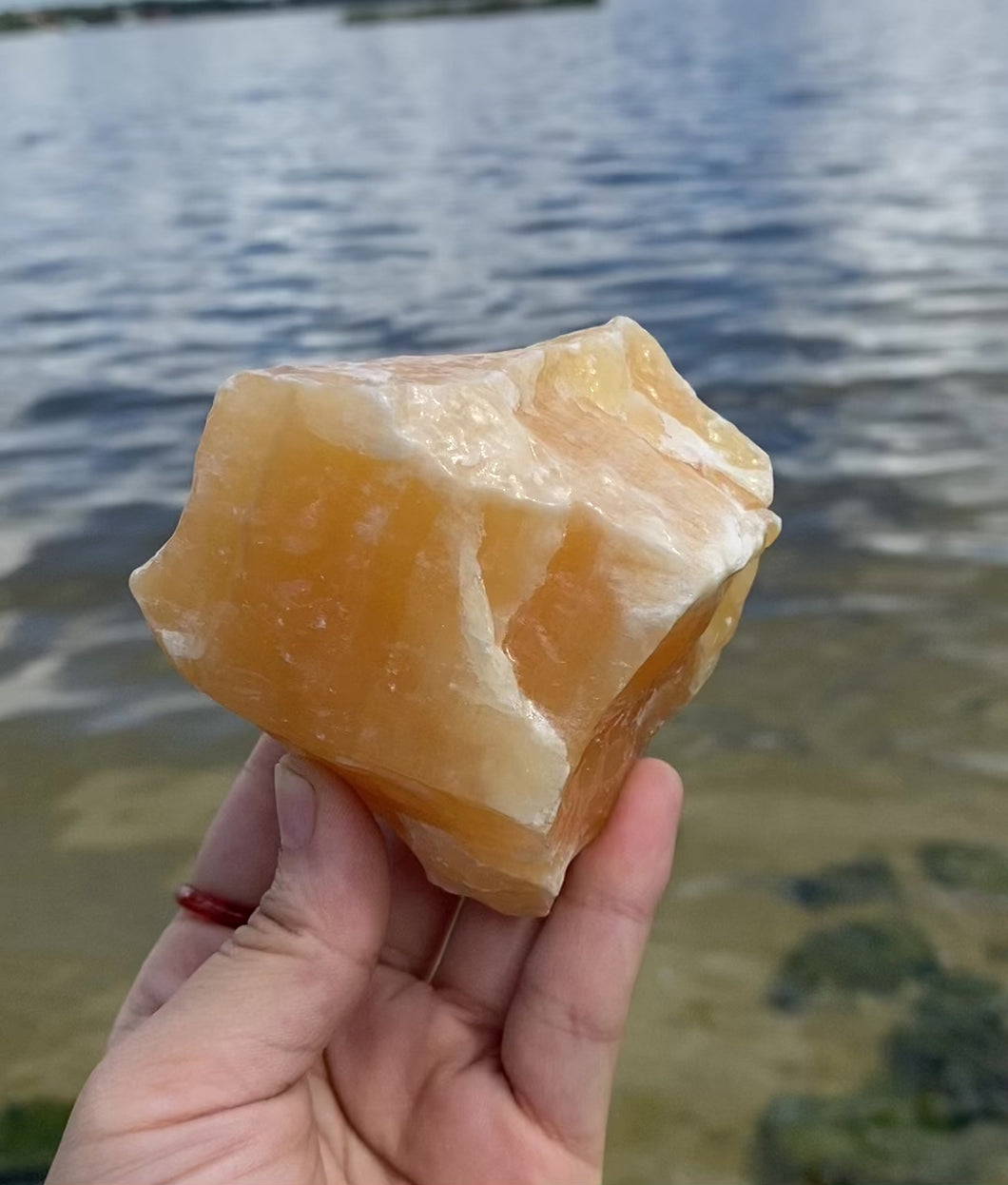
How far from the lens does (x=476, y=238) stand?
8578 millimetres

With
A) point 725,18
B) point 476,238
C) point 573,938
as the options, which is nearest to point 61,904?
point 573,938

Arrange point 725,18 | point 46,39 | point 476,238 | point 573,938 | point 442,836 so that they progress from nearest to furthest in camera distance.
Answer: point 442,836, point 573,938, point 476,238, point 725,18, point 46,39

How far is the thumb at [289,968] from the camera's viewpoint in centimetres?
157

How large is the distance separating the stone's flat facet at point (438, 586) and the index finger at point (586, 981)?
7.4 inches

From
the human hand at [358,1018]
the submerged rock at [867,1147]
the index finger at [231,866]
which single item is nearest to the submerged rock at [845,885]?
the submerged rock at [867,1147]

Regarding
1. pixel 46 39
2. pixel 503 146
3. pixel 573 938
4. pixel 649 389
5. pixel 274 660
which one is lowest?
pixel 46 39

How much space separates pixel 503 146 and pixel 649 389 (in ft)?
38.9

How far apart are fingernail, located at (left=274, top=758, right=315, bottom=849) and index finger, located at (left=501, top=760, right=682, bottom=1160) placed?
1.59 feet

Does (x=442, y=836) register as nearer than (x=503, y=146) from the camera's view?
Yes

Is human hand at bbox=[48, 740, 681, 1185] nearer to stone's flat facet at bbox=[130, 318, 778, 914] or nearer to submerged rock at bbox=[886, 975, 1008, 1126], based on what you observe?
stone's flat facet at bbox=[130, 318, 778, 914]

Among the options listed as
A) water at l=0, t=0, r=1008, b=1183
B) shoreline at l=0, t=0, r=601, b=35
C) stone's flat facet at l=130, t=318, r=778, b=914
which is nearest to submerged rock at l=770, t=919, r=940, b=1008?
water at l=0, t=0, r=1008, b=1183

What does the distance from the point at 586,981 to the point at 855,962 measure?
3.05 feet

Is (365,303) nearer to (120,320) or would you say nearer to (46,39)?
(120,320)

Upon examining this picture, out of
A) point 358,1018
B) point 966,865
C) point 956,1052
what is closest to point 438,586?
point 358,1018
